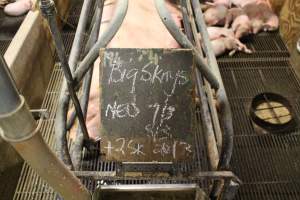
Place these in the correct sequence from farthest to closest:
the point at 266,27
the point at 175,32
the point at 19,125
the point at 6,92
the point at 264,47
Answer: the point at 266,27 → the point at 264,47 → the point at 175,32 → the point at 19,125 → the point at 6,92

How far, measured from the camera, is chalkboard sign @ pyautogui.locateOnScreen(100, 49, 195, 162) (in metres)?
1.94

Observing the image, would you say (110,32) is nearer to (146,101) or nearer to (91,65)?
(91,65)

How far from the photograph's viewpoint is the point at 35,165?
163 centimetres

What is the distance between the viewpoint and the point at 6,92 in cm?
129

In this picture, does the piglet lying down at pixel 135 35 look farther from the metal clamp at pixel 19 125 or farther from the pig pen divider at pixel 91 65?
the metal clamp at pixel 19 125

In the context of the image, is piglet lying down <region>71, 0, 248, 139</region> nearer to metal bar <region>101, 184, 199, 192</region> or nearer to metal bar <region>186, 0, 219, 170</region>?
metal bar <region>101, 184, 199, 192</region>

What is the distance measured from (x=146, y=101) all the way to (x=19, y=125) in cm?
76

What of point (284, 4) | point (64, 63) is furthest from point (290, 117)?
point (64, 63)

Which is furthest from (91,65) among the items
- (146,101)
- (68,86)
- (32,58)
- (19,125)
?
(32,58)

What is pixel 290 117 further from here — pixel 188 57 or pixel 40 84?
pixel 40 84

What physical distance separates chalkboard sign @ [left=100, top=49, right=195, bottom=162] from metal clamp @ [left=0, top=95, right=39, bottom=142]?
1.82 ft

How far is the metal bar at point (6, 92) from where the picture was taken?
1244mm

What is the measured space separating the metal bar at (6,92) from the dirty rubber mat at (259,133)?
2571 millimetres

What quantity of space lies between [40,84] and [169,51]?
251 centimetres
